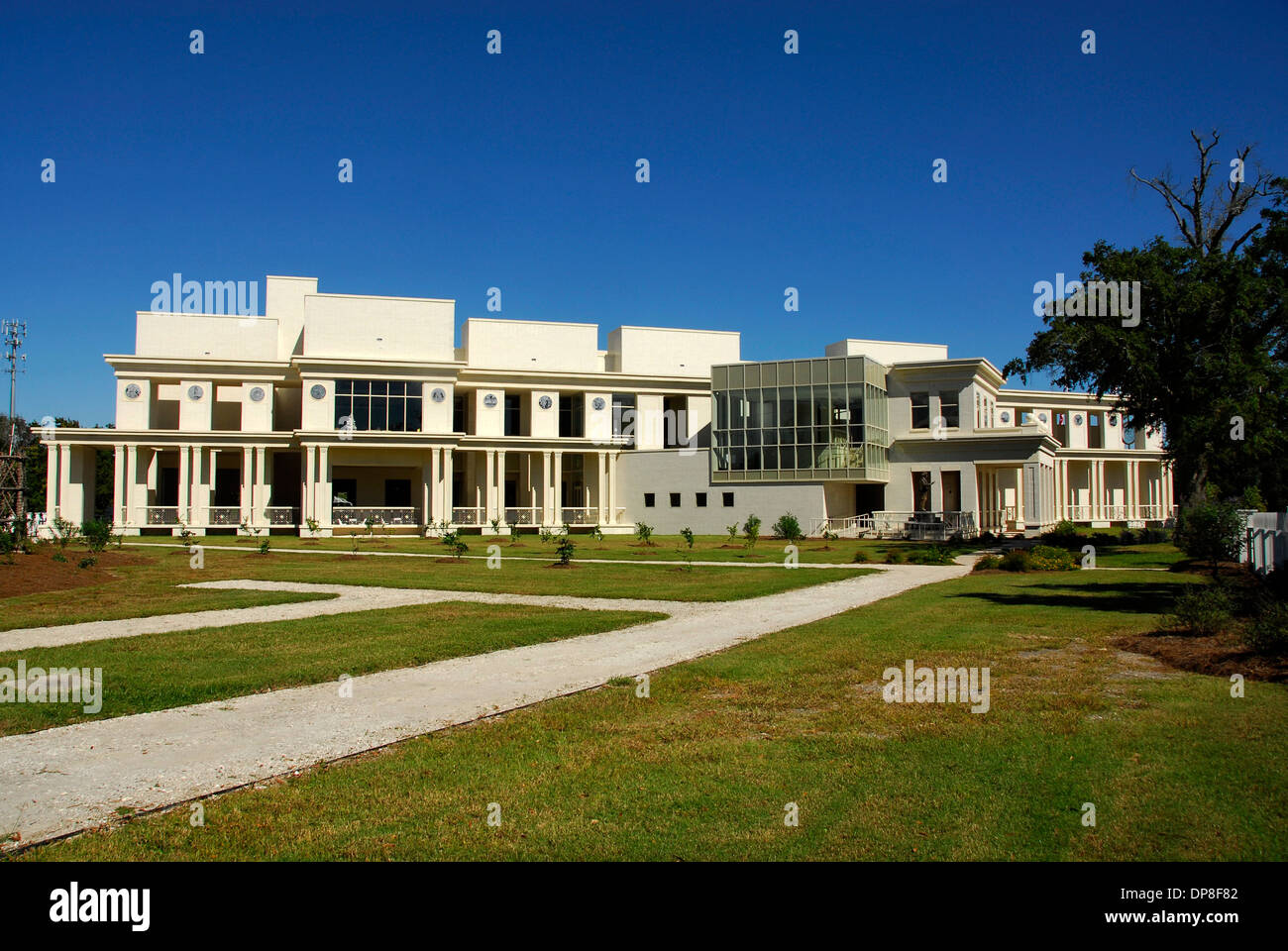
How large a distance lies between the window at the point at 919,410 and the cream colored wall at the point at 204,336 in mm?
36834

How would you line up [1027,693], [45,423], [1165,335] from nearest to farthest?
[1027,693] < [1165,335] < [45,423]

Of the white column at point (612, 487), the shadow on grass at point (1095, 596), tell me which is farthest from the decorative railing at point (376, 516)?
the shadow on grass at point (1095, 596)

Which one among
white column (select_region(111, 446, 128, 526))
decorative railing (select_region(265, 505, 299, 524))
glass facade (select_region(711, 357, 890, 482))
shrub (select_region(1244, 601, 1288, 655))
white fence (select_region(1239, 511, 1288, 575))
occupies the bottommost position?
shrub (select_region(1244, 601, 1288, 655))

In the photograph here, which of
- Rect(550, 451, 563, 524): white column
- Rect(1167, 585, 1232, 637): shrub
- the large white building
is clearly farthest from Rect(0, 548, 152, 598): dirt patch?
Rect(550, 451, 563, 524): white column

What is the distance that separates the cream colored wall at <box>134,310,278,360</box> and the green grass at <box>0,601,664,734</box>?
40.8 meters

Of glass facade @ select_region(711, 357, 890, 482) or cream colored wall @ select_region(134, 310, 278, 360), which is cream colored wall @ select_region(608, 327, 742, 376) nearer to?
glass facade @ select_region(711, 357, 890, 482)

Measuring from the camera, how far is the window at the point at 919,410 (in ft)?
163

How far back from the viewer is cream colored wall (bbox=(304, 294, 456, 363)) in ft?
160

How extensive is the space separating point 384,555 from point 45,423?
29.0 meters

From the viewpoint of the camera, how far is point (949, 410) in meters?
48.9

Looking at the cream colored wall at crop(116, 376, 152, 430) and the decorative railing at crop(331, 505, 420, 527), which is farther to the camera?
the cream colored wall at crop(116, 376, 152, 430)

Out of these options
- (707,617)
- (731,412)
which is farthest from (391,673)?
(731,412)
